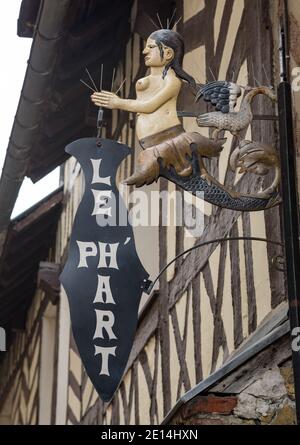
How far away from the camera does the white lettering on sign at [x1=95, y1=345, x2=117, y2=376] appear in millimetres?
5488

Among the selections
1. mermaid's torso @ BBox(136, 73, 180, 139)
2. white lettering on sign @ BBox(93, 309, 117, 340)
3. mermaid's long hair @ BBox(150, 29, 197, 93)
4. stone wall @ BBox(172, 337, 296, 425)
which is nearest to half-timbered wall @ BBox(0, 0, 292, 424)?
stone wall @ BBox(172, 337, 296, 425)

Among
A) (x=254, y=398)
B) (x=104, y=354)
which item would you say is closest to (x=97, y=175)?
(x=104, y=354)

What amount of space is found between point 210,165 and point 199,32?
120 cm

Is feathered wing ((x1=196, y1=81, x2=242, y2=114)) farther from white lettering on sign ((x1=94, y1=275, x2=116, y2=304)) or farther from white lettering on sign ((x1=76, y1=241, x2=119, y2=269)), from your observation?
white lettering on sign ((x1=94, y1=275, x2=116, y2=304))

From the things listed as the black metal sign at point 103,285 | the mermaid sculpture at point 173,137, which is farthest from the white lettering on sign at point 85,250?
the mermaid sculpture at point 173,137

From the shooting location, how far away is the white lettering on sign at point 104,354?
549 centimetres

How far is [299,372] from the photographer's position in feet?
16.5

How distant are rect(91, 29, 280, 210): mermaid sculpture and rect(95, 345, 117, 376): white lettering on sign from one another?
714 mm

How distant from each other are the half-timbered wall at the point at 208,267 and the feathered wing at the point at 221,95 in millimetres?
1206

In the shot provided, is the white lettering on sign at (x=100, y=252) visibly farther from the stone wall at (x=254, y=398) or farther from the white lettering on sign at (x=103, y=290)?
the stone wall at (x=254, y=398)

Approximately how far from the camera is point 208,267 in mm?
8305

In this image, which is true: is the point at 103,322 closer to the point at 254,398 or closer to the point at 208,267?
the point at 254,398
